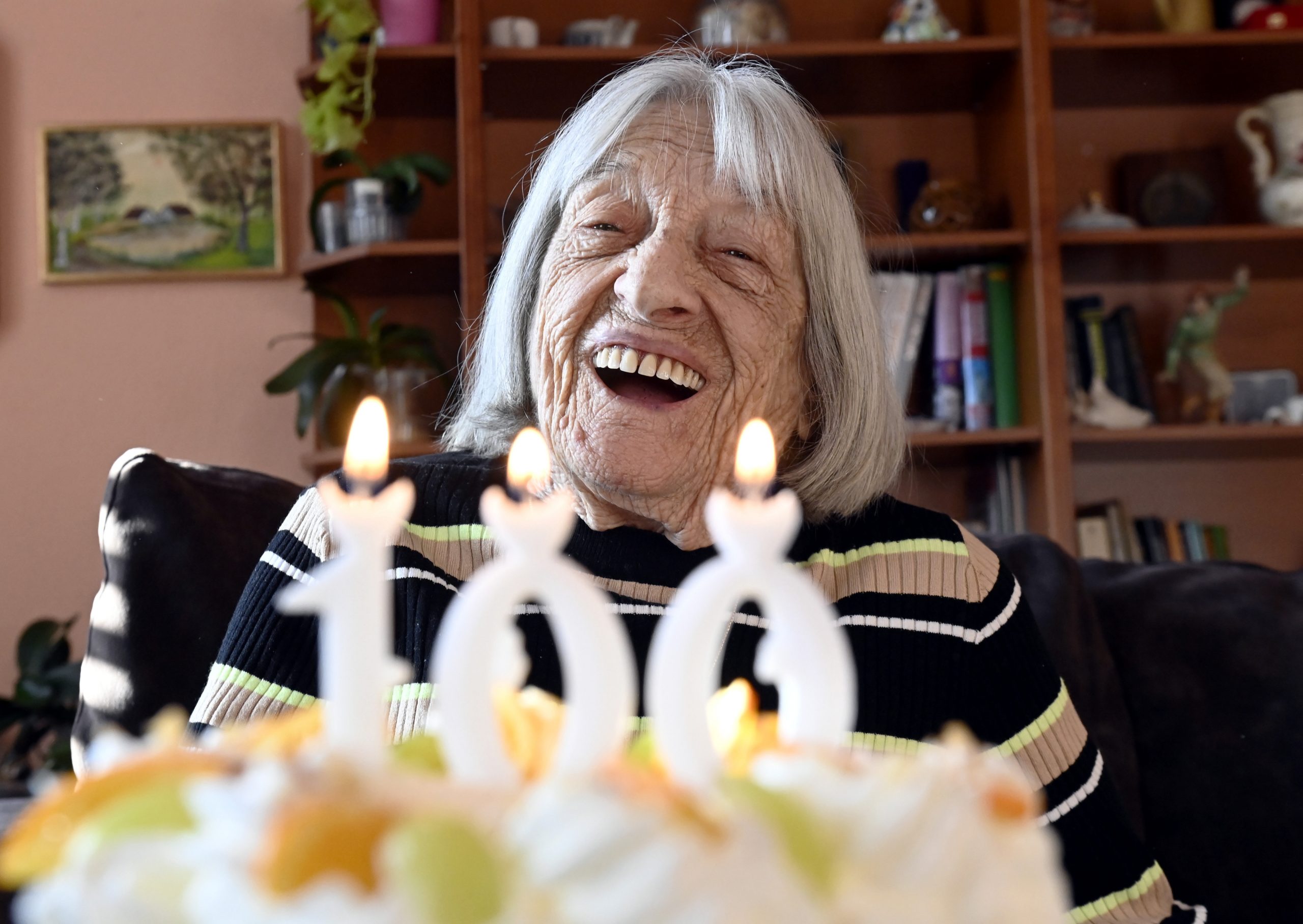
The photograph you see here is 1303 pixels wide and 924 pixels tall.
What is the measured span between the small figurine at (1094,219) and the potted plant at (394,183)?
143cm

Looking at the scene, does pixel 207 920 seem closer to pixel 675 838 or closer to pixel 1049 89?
pixel 675 838

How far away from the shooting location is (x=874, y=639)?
1.18 m

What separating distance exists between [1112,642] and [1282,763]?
0.76 feet

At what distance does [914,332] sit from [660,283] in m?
1.72

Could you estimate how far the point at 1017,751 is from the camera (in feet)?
3.72

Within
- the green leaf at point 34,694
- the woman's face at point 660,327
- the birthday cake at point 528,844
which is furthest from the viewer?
the green leaf at point 34,694

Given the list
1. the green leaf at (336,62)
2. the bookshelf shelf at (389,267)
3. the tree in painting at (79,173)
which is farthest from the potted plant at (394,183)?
the tree in painting at (79,173)

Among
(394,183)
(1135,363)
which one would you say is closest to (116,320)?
(394,183)

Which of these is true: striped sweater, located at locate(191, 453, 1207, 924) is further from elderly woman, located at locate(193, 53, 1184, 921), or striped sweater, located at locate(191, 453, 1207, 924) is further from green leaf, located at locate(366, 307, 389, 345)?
green leaf, located at locate(366, 307, 389, 345)

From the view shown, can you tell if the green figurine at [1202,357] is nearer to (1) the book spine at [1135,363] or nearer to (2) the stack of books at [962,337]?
(1) the book spine at [1135,363]

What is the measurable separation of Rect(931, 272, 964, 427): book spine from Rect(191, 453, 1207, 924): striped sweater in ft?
5.19

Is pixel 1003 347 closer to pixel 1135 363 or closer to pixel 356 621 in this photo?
pixel 1135 363

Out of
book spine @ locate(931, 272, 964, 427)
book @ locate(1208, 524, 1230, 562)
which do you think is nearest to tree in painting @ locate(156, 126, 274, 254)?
book spine @ locate(931, 272, 964, 427)

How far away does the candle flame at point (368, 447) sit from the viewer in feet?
1.29
